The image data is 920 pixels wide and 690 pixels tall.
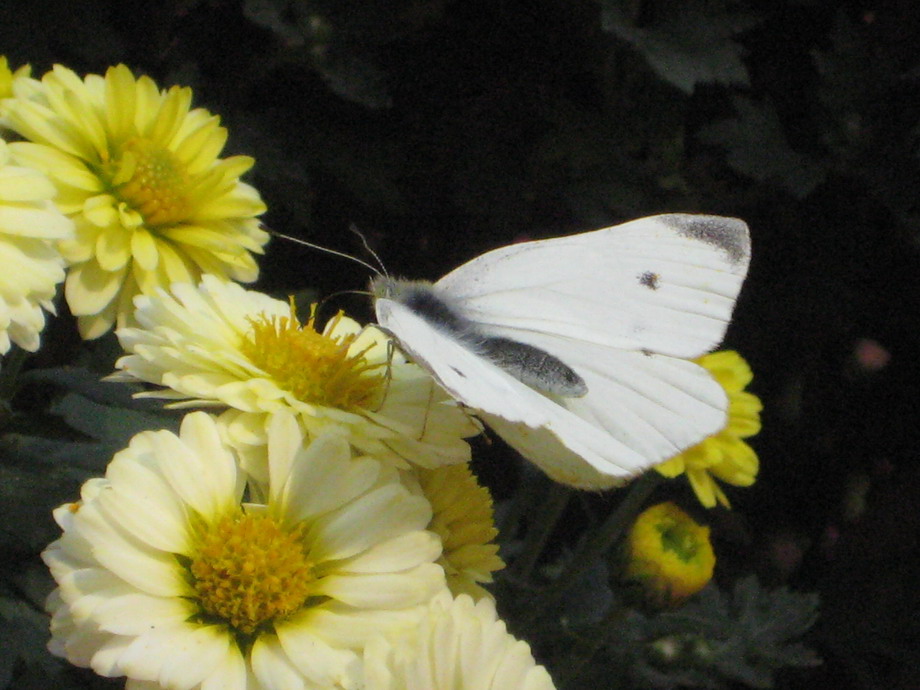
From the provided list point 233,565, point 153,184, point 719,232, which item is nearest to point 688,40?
point 719,232

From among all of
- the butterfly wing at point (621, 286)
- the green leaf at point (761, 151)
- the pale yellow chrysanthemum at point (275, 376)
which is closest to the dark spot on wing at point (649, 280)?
the butterfly wing at point (621, 286)

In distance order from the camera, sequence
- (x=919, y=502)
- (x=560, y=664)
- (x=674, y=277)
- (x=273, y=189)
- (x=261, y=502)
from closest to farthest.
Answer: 1. (x=261, y=502)
2. (x=674, y=277)
3. (x=560, y=664)
4. (x=273, y=189)
5. (x=919, y=502)

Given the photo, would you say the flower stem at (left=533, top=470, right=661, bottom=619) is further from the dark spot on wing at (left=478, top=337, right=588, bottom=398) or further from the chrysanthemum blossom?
the chrysanthemum blossom

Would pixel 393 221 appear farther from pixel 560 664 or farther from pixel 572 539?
pixel 560 664

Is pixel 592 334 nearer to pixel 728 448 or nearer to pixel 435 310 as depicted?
pixel 435 310

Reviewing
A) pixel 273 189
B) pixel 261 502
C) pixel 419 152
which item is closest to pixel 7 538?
pixel 261 502

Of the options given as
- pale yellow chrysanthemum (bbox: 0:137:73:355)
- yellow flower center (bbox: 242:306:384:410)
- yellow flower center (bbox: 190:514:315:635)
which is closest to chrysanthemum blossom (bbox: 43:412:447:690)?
yellow flower center (bbox: 190:514:315:635)

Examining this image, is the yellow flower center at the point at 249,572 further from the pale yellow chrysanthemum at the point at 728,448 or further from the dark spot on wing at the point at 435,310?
the pale yellow chrysanthemum at the point at 728,448
